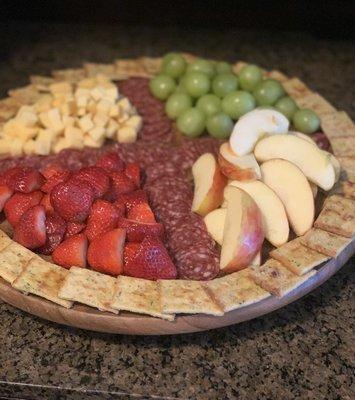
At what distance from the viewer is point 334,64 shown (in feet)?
7.54

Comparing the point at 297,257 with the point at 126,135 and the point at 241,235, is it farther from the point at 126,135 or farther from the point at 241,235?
the point at 126,135

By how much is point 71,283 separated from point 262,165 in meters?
0.58

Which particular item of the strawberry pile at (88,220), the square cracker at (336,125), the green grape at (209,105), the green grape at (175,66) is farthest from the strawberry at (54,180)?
the square cracker at (336,125)

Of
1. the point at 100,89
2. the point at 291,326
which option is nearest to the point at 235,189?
the point at 291,326

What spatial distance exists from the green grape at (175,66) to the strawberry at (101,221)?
78 cm

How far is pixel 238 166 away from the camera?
1.39 meters

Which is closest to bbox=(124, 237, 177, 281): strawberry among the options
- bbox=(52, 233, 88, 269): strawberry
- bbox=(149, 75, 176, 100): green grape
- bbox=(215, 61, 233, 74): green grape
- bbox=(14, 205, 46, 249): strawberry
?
bbox=(52, 233, 88, 269): strawberry

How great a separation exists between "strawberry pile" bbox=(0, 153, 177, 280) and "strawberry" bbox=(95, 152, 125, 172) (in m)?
0.03

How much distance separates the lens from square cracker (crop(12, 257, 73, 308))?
3.68ft

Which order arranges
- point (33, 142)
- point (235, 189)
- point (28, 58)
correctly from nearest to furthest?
1. point (235, 189)
2. point (33, 142)
3. point (28, 58)

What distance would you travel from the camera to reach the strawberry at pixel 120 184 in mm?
1408

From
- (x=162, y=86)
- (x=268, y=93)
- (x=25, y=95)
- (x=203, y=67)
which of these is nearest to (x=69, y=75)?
(x=25, y=95)

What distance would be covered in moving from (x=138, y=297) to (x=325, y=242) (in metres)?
0.45

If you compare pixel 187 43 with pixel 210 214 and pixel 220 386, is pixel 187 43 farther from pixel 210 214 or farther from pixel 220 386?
pixel 220 386
